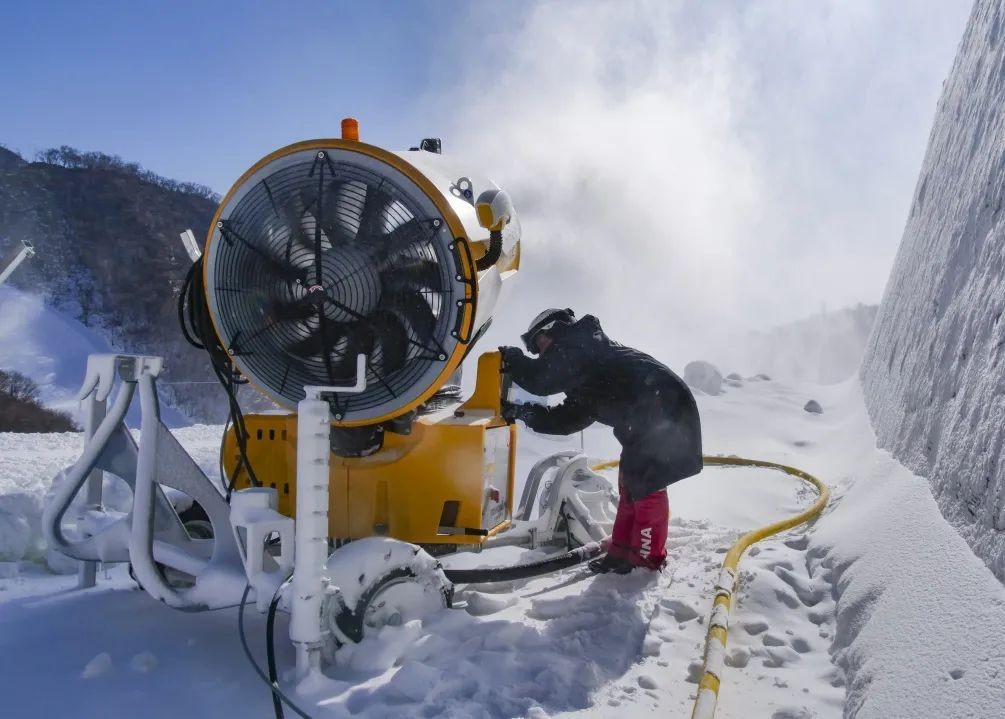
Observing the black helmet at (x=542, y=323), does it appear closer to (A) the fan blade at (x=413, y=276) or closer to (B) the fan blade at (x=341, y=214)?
(A) the fan blade at (x=413, y=276)

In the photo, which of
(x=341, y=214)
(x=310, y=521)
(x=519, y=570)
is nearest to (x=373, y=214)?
(x=341, y=214)

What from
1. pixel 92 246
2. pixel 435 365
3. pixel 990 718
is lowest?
pixel 990 718

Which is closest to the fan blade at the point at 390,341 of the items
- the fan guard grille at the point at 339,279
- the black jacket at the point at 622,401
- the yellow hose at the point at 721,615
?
the fan guard grille at the point at 339,279

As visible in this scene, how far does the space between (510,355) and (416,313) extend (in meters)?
0.93

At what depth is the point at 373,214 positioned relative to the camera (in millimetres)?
2898

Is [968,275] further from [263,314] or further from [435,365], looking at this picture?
[263,314]

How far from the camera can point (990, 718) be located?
163 cm

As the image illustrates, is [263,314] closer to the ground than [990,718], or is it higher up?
higher up

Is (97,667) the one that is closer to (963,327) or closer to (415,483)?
(415,483)

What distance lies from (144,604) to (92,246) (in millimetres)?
31166

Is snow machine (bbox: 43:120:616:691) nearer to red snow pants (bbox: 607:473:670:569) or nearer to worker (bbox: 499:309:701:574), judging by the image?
worker (bbox: 499:309:701:574)

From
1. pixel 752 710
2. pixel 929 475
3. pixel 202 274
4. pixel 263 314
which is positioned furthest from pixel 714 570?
pixel 202 274

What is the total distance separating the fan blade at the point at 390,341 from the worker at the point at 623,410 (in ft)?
2.80

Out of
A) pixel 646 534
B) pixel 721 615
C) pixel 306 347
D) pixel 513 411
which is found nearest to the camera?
pixel 721 615
